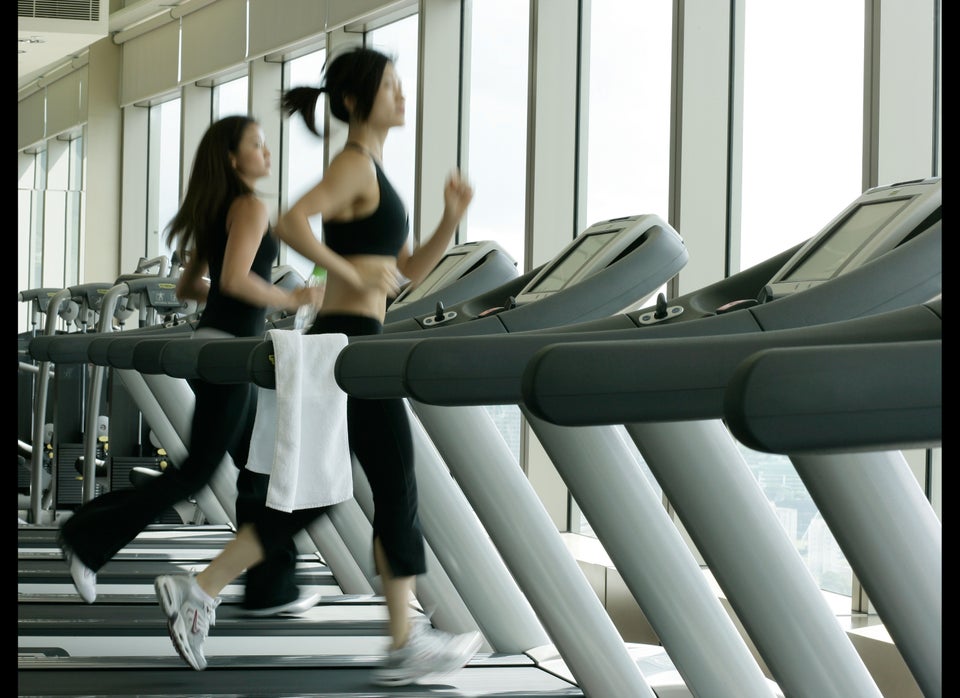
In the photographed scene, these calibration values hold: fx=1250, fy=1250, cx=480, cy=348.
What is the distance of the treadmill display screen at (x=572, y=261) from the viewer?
2.54 metres

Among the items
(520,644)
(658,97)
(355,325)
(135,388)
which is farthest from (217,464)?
(658,97)

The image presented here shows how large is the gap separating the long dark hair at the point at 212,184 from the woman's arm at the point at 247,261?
0.15 feet

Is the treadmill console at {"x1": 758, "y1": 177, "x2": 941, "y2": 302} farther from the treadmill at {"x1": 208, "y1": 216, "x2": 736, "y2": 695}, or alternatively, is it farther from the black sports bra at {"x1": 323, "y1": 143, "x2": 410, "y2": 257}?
the black sports bra at {"x1": 323, "y1": 143, "x2": 410, "y2": 257}

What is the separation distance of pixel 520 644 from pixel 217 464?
0.83 m

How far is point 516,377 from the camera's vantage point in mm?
1307

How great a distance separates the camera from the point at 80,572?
2957 millimetres

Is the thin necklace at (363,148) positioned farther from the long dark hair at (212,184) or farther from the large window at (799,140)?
the large window at (799,140)

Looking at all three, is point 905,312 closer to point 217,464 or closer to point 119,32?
point 217,464

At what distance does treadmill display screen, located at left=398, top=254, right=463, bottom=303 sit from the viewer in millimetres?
3363

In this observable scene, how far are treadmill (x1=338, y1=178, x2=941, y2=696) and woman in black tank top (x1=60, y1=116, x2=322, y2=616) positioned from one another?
1145mm

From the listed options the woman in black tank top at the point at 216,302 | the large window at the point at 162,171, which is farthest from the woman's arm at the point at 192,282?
the large window at the point at 162,171

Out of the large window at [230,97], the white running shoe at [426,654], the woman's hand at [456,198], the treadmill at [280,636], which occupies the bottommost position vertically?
the treadmill at [280,636]

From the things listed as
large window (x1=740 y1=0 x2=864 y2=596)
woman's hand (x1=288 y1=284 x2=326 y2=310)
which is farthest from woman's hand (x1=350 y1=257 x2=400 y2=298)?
large window (x1=740 y1=0 x2=864 y2=596)

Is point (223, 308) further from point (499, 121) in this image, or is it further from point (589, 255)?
point (499, 121)
